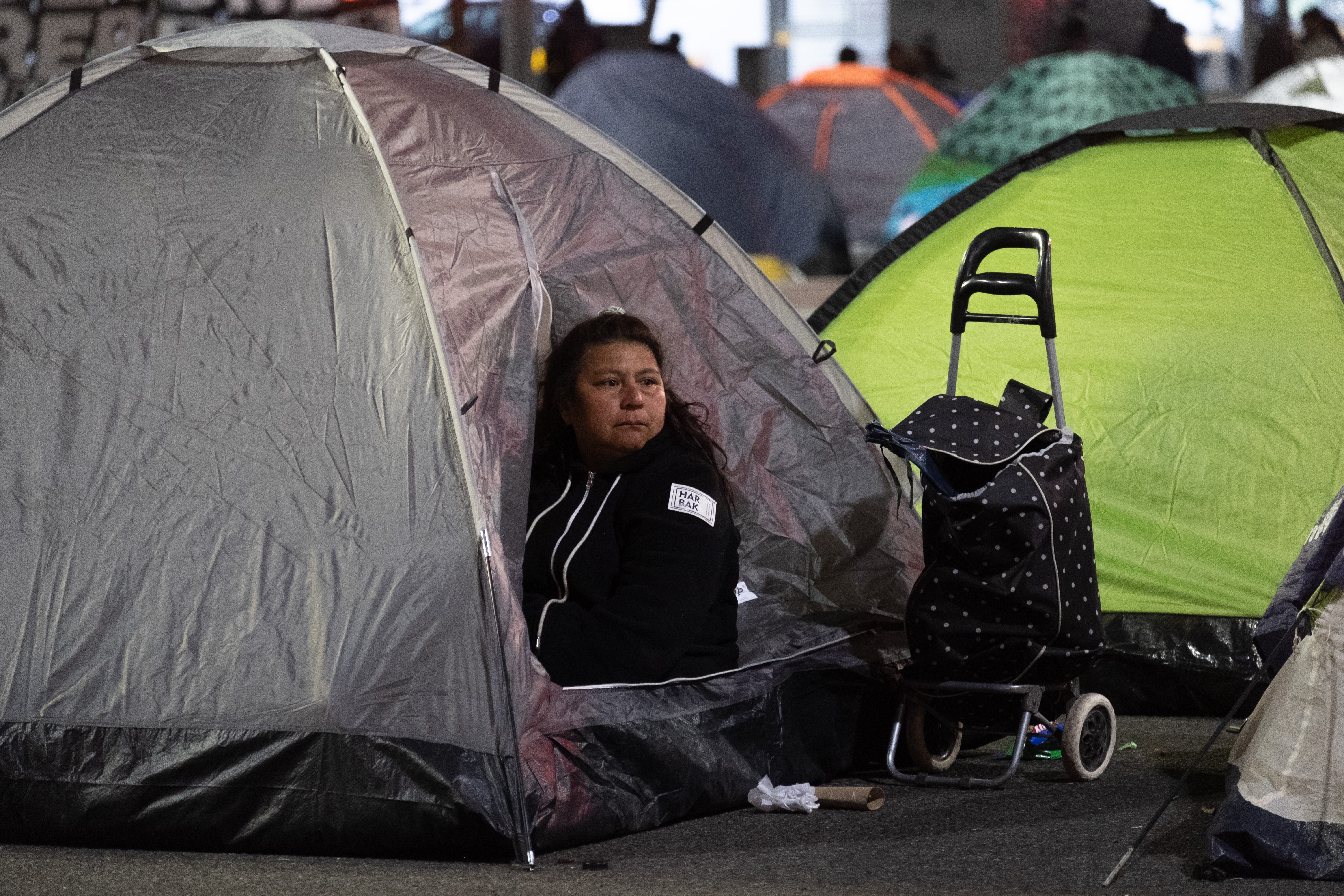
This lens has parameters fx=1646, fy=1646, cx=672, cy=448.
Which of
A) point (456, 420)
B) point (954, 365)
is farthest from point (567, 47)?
point (456, 420)

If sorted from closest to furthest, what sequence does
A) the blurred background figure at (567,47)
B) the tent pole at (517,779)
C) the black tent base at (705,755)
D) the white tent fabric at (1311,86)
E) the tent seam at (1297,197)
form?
the tent pole at (517,779), the black tent base at (705,755), the tent seam at (1297,197), the white tent fabric at (1311,86), the blurred background figure at (567,47)

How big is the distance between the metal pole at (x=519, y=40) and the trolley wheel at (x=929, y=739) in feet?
23.6

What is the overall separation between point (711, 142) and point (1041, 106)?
211cm

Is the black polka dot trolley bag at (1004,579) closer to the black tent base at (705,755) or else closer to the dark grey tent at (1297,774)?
the black tent base at (705,755)

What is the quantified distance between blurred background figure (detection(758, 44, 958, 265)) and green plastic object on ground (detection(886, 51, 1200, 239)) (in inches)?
83.9

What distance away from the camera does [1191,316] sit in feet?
13.6

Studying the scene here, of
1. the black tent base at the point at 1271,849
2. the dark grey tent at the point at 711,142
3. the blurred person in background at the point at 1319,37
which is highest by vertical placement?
the blurred person in background at the point at 1319,37

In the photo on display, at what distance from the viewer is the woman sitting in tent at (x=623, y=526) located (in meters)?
3.12

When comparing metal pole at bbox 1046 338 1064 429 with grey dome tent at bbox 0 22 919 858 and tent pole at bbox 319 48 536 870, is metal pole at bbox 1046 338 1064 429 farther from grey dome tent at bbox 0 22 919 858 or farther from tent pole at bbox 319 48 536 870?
tent pole at bbox 319 48 536 870

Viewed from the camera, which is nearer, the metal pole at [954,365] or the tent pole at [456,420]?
the tent pole at [456,420]

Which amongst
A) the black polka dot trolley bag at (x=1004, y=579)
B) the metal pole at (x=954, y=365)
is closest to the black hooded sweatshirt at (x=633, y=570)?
the black polka dot trolley bag at (x=1004, y=579)

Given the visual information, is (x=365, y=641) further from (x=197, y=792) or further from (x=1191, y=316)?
(x=1191, y=316)

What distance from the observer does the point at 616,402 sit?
3361 millimetres

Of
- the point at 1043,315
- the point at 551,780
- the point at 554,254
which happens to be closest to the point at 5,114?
the point at 554,254
